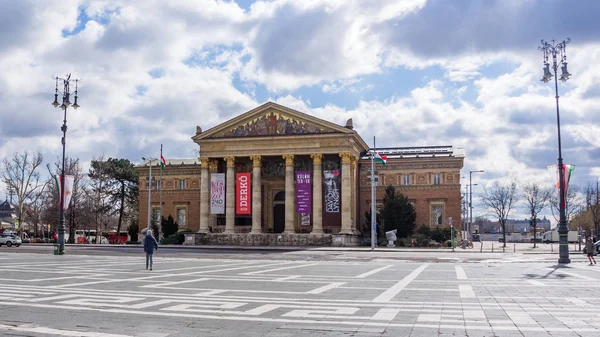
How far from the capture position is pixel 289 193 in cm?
6838

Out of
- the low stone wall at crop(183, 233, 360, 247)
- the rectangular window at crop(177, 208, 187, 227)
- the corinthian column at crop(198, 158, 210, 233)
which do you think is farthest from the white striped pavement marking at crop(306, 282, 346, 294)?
the rectangular window at crop(177, 208, 187, 227)

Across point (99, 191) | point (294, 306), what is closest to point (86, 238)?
point (99, 191)

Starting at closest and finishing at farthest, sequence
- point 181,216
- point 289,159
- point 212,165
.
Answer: point 289,159 → point 212,165 → point 181,216

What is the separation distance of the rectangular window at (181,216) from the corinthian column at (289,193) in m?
18.5

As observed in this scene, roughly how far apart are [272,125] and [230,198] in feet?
34.1

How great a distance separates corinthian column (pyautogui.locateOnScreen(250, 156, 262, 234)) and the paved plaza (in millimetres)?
45898

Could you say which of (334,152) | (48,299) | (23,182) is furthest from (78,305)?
(23,182)

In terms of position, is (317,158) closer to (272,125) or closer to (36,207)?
(272,125)

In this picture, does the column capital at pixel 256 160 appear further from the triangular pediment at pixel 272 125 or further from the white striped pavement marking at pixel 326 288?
the white striped pavement marking at pixel 326 288

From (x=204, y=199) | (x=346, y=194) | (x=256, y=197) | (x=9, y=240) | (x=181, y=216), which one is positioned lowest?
(x=9, y=240)

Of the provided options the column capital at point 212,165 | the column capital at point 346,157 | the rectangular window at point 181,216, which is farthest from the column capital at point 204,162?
the column capital at point 346,157

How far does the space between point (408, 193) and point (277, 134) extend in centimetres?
1849

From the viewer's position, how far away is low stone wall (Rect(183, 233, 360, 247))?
212 ft

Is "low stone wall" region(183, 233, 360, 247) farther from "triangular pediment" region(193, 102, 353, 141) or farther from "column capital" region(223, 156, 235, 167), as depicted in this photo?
"triangular pediment" region(193, 102, 353, 141)
